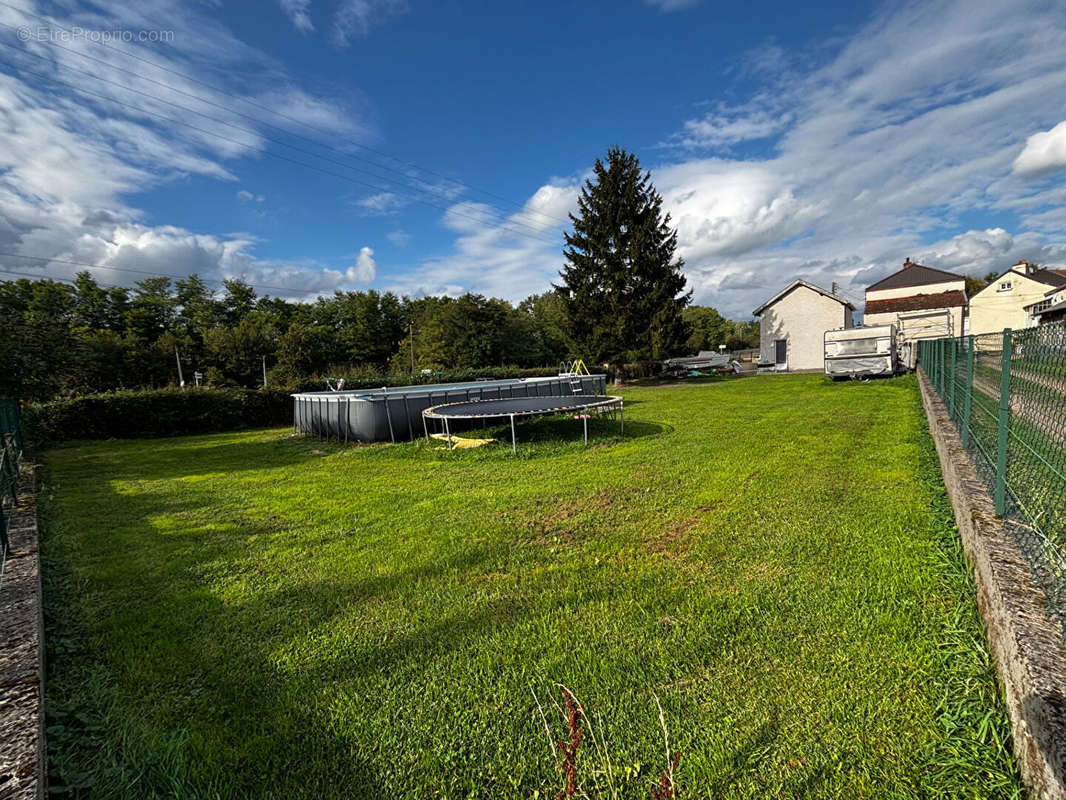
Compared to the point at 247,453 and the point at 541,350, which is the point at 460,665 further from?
the point at 541,350

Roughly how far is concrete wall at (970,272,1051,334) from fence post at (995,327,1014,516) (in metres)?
39.4

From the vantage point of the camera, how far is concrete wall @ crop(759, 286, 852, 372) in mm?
27047

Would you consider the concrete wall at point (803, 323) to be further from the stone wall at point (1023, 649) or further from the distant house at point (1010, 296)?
the stone wall at point (1023, 649)

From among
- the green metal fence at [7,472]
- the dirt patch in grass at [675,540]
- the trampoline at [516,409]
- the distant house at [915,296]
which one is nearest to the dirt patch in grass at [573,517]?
the dirt patch in grass at [675,540]

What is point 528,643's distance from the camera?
8.11 feet

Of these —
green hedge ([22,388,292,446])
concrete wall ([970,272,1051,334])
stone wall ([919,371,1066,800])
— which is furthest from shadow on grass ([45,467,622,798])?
concrete wall ([970,272,1051,334])

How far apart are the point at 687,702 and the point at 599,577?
1251 mm

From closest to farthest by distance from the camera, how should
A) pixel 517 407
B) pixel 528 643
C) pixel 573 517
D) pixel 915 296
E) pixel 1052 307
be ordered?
1. pixel 528 643
2. pixel 573 517
3. pixel 517 407
4. pixel 1052 307
5. pixel 915 296

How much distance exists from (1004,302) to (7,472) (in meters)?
48.5

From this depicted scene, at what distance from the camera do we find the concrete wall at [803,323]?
27047 mm

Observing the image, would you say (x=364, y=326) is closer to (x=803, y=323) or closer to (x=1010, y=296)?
(x=803, y=323)

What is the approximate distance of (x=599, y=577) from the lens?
10.5 ft

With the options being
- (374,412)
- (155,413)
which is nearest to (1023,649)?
(374,412)

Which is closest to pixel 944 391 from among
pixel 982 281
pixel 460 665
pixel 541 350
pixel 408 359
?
pixel 460 665
